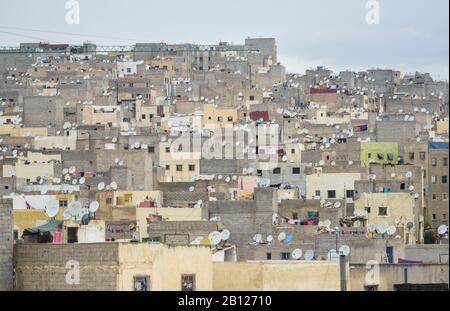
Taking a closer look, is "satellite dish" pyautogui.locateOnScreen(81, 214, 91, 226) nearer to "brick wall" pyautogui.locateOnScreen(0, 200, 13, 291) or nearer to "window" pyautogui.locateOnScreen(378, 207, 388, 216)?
"window" pyautogui.locateOnScreen(378, 207, 388, 216)

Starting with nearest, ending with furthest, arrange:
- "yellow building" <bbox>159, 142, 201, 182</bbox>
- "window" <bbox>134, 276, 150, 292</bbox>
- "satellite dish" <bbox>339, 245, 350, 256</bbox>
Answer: "window" <bbox>134, 276, 150, 292</bbox> < "satellite dish" <bbox>339, 245, 350, 256</bbox> < "yellow building" <bbox>159, 142, 201, 182</bbox>

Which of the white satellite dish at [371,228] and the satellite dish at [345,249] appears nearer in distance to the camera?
the satellite dish at [345,249]

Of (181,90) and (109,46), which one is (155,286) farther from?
(109,46)

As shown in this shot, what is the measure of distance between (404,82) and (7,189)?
49.7 metres

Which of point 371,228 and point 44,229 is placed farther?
point 371,228

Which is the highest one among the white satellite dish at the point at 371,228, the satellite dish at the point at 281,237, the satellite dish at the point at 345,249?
the satellite dish at the point at 345,249

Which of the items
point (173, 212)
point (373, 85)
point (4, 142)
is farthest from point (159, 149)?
point (373, 85)

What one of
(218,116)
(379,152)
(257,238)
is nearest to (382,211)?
(257,238)

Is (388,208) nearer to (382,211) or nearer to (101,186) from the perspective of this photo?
(382,211)

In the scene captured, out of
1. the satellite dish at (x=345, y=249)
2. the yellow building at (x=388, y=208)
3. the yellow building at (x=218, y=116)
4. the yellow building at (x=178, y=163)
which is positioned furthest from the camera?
the yellow building at (x=218, y=116)

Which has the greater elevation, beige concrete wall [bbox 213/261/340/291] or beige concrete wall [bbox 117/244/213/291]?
beige concrete wall [bbox 117/244/213/291]

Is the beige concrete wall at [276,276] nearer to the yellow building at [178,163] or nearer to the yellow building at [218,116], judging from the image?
the yellow building at [178,163]

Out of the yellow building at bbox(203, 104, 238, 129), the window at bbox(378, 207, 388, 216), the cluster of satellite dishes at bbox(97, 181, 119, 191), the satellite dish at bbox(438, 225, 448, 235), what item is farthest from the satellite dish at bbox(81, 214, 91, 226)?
the yellow building at bbox(203, 104, 238, 129)

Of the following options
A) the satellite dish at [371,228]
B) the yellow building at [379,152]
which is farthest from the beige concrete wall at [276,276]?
the yellow building at [379,152]
